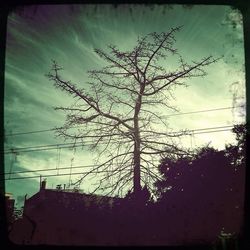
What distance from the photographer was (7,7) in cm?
204

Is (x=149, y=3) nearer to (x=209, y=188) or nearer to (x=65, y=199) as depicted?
(x=209, y=188)

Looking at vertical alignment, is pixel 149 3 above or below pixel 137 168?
above

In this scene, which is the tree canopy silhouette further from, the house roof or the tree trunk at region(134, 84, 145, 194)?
the house roof

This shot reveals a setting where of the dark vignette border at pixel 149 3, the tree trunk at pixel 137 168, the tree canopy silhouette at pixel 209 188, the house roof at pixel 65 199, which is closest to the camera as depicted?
the dark vignette border at pixel 149 3

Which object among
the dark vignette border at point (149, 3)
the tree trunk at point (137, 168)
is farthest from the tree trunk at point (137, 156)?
the dark vignette border at point (149, 3)

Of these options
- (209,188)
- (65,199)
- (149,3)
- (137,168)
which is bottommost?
(65,199)

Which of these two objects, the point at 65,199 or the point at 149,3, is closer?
the point at 149,3

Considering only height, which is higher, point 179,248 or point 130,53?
point 130,53

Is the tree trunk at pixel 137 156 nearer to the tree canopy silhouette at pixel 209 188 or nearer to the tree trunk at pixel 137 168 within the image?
the tree trunk at pixel 137 168

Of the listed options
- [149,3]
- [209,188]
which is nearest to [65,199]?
[209,188]

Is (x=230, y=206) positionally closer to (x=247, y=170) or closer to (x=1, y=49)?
(x=247, y=170)

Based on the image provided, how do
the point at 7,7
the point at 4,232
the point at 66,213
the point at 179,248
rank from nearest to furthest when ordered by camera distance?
1. the point at 4,232
2. the point at 179,248
3. the point at 7,7
4. the point at 66,213

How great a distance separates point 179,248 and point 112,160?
4.59 feet

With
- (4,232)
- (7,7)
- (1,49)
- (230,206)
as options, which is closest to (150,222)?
(230,206)
